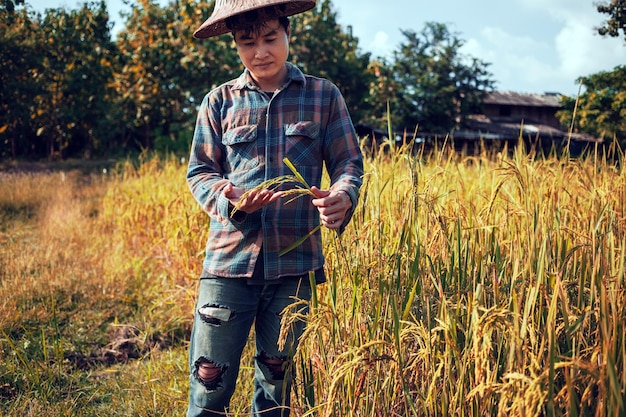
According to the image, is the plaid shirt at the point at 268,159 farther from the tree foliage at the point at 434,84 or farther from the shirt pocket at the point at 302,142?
the tree foliage at the point at 434,84

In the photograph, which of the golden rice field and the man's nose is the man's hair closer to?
the man's nose

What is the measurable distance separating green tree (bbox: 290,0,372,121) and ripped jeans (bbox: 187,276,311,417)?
11.6m

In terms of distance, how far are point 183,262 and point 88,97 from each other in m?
11.3

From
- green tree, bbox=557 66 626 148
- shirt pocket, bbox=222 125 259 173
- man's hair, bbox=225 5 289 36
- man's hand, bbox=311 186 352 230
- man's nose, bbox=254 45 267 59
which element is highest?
green tree, bbox=557 66 626 148

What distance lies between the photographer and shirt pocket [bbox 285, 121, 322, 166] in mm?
1769

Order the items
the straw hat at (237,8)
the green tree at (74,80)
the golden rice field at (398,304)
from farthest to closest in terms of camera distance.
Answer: the green tree at (74,80), the straw hat at (237,8), the golden rice field at (398,304)

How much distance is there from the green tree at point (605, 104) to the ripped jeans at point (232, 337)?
491 inches

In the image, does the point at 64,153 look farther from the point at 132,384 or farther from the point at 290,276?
the point at 290,276

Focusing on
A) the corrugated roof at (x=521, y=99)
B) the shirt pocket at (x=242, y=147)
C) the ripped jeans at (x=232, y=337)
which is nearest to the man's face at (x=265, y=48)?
the shirt pocket at (x=242, y=147)

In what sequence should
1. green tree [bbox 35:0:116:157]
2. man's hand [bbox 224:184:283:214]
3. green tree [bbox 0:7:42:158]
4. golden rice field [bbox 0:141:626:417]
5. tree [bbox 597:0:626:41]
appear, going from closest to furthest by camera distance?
1. golden rice field [bbox 0:141:626:417]
2. man's hand [bbox 224:184:283:214]
3. tree [bbox 597:0:626:41]
4. green tree [bbox 0:7:42:158]
5. green tree [bbox 35:0:116:157]

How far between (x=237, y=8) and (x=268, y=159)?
45cm

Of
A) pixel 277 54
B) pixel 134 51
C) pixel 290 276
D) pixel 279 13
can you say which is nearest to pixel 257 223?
pixel 290 276

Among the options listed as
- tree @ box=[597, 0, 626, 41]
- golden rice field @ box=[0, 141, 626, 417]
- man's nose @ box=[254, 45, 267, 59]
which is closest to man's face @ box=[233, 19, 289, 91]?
man's nose @ box=[254, 45, 267, 59]

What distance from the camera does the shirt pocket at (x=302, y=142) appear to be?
1769 mm
